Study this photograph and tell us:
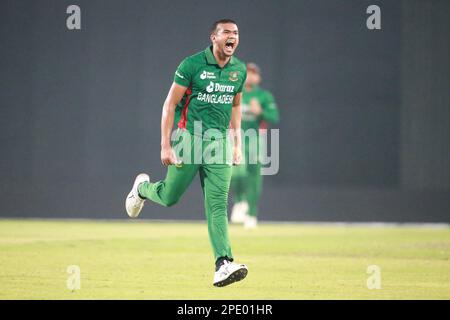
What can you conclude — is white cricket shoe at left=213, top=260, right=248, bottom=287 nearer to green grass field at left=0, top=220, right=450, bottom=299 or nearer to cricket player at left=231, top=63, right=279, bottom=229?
green grass field at left=0, top=220, right=450, bottom=299

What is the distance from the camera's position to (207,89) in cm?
830

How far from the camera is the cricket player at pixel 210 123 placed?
27.0 ft

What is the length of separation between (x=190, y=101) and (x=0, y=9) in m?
9.60

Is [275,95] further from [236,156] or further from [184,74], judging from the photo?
[184,74]

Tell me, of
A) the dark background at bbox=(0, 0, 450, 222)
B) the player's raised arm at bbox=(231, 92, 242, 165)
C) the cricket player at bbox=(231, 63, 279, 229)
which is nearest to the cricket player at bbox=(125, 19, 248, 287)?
the player's raised arm at bbox=(231, 92, 242, 165)

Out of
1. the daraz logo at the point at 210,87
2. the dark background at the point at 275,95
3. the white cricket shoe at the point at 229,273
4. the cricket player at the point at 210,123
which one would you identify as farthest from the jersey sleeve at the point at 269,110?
the white cricket shoe at the point at 229,273

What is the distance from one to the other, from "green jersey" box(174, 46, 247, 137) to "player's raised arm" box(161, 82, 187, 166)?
0.22ft

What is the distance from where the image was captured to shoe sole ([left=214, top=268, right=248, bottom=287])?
7977 mm

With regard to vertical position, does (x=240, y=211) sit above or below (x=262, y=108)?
below

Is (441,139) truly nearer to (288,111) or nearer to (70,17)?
(288,111)

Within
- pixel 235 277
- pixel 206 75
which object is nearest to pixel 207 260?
pixel 235 277

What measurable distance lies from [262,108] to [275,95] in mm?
1183

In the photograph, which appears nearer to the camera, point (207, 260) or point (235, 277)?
point (235, 277)
